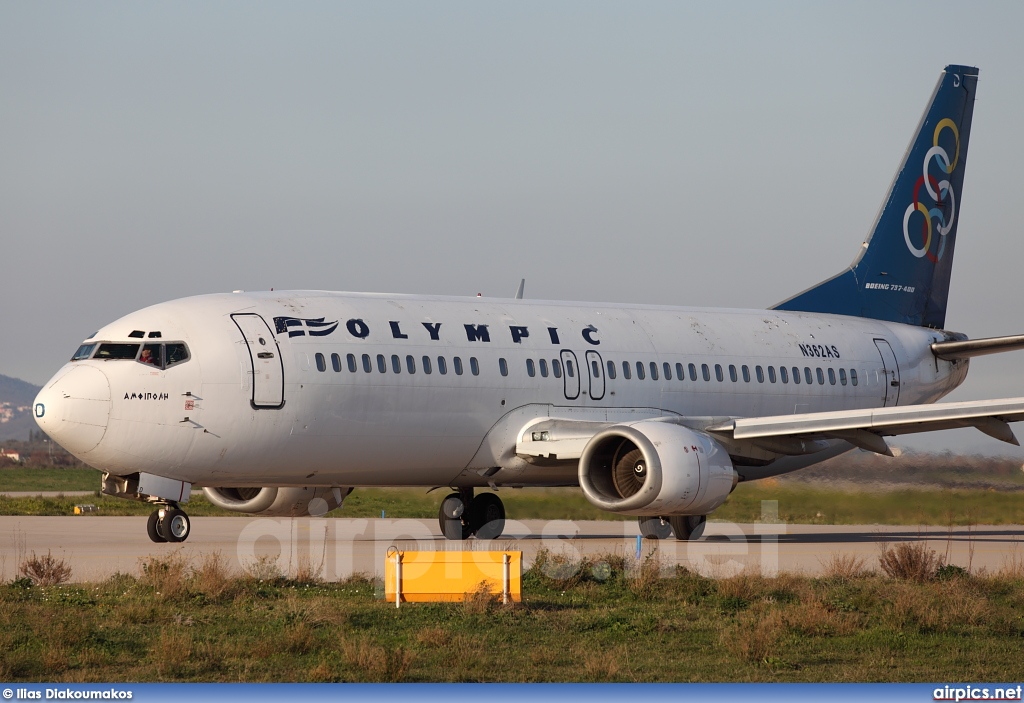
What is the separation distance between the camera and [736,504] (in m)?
30.1

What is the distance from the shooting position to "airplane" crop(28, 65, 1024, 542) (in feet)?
68.5

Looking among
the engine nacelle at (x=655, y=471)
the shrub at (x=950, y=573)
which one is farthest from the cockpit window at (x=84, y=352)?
the shrub at (x=950, y=573)

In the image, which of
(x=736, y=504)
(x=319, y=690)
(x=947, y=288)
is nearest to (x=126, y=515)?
(x=736, y=504)

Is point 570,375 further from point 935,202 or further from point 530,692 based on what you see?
point 530,692

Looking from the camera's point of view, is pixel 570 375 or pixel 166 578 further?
pixel 570 375

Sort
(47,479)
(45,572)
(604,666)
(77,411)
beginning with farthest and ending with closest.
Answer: (47,479) < (77,411) < (45,572) < (604,666)

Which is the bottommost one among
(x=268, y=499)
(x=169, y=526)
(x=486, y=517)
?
(x=486, y=517)

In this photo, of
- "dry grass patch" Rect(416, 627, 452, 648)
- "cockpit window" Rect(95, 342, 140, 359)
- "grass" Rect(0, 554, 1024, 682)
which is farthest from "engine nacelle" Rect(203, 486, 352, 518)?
"dry grass patch" Rect(416, 627, 452, 648)

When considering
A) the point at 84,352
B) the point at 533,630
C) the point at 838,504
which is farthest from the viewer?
the point at 838,504

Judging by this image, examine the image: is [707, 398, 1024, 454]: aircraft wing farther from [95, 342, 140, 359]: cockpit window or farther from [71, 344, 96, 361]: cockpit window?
[71, 344, 96, 361]: cockpit window

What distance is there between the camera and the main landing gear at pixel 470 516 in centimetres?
2614

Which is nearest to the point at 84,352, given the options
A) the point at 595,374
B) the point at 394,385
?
the point at 394,385

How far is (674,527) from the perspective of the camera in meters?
25.8

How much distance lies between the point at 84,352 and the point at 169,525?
2.77 m
